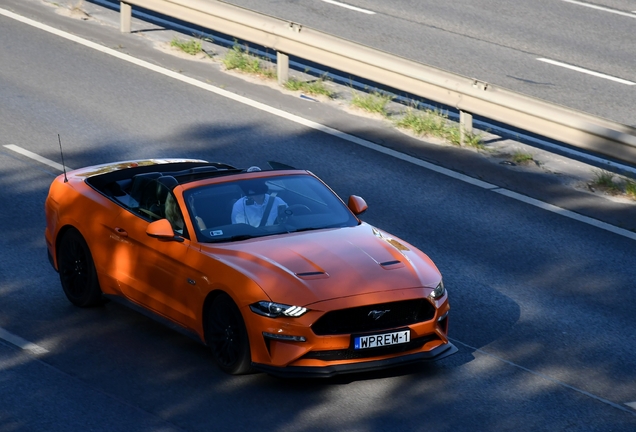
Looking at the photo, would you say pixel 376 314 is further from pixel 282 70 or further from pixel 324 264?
pixel 282 70

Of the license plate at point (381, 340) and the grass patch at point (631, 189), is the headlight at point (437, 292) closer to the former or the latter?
the license plate at point (381, 340)

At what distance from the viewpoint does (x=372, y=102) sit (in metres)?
15.8

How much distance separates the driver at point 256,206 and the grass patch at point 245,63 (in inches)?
317

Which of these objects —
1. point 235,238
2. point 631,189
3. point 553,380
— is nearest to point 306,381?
point 235,238

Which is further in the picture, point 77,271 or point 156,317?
point 77,271

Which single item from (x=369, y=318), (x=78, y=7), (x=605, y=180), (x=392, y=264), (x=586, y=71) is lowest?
(x=605, y=180)

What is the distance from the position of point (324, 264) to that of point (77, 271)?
267 centimetres

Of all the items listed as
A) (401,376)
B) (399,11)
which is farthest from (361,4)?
(401,376)

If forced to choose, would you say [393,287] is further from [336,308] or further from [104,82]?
[104,82]

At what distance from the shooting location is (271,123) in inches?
597

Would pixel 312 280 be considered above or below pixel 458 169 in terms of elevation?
above

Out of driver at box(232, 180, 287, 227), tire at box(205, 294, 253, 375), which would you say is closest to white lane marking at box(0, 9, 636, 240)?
driver at box(232, 180, 287, 227)

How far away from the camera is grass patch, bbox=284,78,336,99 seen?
16428mm

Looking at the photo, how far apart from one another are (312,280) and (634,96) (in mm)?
10544
